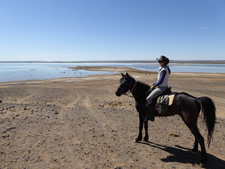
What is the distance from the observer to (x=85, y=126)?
823 cm

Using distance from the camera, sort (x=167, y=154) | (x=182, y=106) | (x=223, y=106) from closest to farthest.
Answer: (x=182, y=106)
(x=167, y=154)
(x=223, y=106)

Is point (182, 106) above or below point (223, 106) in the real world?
above

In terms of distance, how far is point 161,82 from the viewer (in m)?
5.72

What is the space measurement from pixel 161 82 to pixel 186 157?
2.98 m

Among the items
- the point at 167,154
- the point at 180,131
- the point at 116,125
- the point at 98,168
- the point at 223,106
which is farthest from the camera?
the point at 223,106

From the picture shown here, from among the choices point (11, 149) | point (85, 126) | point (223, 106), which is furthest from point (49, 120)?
point (223, 106)

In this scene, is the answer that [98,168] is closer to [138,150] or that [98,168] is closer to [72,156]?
[72,156]

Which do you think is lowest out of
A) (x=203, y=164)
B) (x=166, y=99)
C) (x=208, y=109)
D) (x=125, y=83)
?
(x=203, y=164)

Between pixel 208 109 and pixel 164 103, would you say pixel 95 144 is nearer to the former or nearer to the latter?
pixel 164 103

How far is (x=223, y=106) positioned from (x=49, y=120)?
1437cm

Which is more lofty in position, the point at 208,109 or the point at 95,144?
the point at 208,109

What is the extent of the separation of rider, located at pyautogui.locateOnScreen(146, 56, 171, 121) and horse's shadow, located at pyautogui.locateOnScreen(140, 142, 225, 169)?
1570 millimetres

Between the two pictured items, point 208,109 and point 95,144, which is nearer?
point 208,109

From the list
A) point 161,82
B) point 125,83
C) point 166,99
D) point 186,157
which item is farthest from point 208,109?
point 125,83
